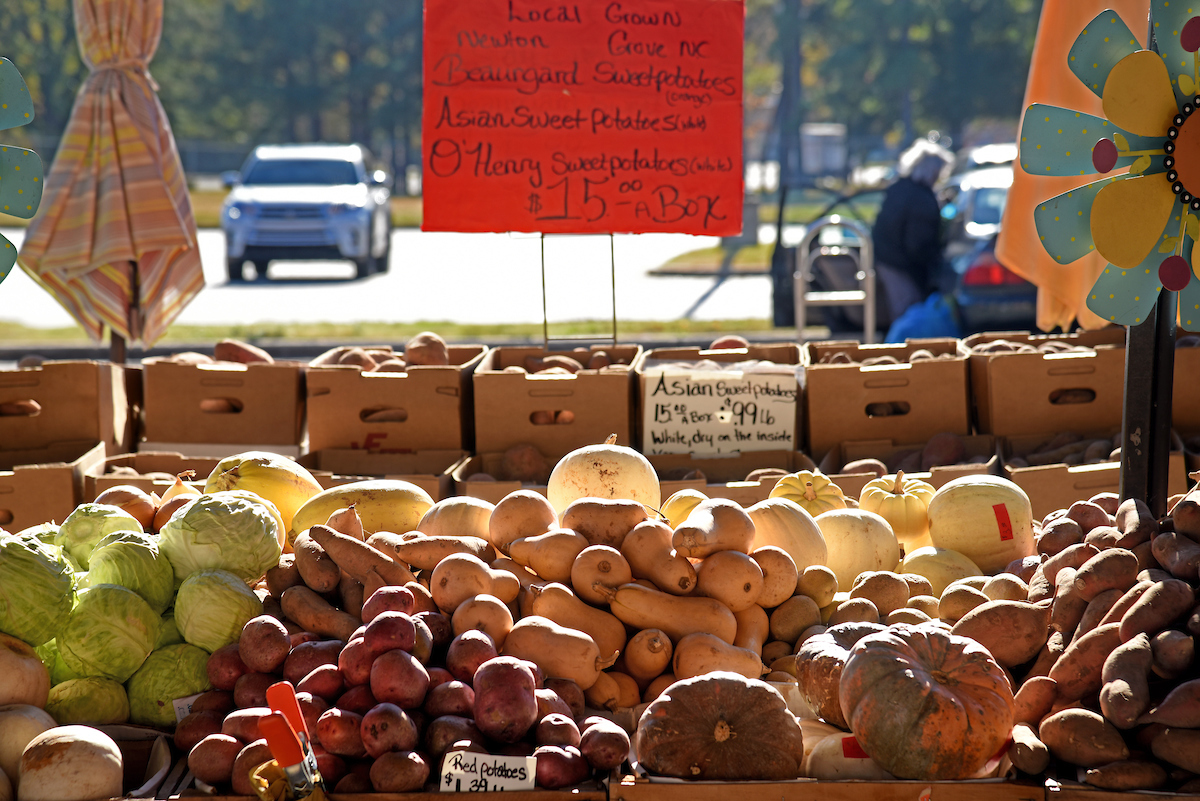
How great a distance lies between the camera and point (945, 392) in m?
4.57

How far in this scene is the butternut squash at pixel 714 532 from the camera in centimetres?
246

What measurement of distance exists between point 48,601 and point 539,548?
1.06 meters

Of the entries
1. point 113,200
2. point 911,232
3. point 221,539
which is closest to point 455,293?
point 911,232

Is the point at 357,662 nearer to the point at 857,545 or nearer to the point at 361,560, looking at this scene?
the point at 361,560

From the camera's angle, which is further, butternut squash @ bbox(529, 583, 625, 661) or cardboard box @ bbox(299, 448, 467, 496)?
cardboard box @ bbox(299, 448, 467, 496)

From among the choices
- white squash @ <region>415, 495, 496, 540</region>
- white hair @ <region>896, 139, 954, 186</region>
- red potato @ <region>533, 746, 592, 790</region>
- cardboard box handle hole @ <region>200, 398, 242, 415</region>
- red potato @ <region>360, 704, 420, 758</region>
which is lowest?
red potato @ <region>533, 746, 592, 790</region>

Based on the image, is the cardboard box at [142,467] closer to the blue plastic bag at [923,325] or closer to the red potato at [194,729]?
the red potato at [194,729]

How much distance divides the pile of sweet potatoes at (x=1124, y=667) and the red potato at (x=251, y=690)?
1.47 m

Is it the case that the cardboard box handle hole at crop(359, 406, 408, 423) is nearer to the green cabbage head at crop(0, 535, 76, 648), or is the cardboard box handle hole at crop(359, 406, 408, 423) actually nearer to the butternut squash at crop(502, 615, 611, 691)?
the green cabbage head at crop(0, 535, 76, 648)

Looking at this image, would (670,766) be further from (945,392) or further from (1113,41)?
(945,392)

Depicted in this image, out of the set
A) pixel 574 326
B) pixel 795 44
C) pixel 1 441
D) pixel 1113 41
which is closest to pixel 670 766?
pixel 1113 41

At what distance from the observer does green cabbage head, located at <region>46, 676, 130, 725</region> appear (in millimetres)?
2270

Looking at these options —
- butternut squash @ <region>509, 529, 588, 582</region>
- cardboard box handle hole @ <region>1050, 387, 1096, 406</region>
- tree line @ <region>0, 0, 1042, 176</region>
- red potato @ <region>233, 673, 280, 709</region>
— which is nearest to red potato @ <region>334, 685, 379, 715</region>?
red potato @ <region>233, 673, 280, 709</region>

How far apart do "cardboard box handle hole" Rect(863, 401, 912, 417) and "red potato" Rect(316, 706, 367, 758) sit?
306 cm
